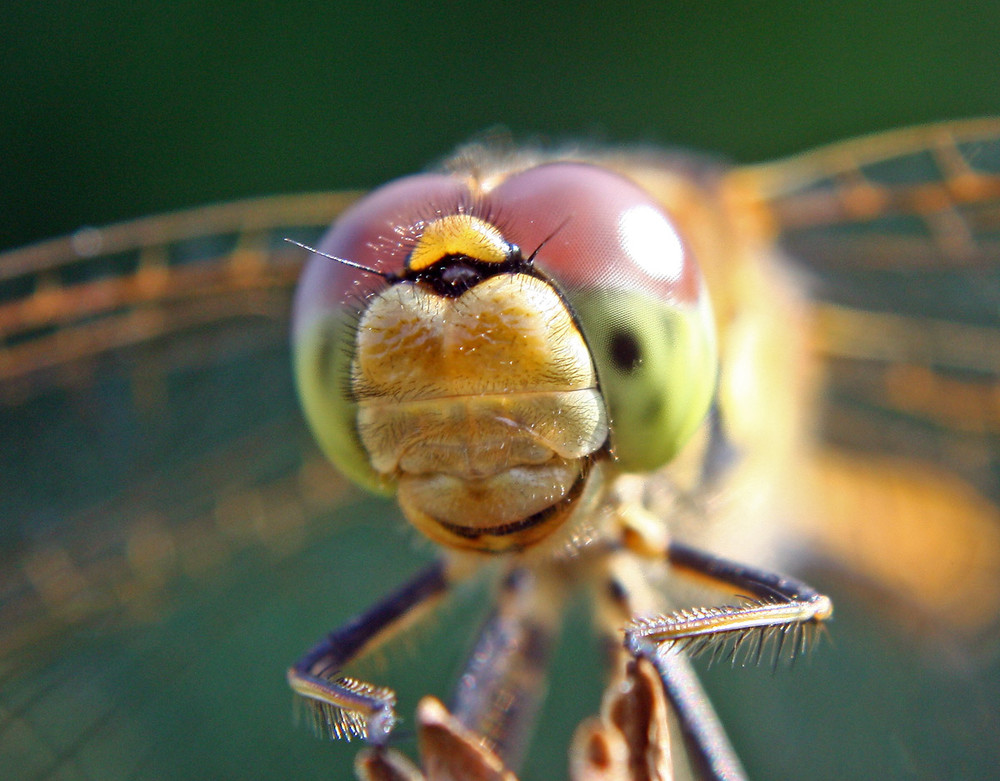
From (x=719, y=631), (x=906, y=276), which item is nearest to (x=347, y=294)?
(x=719, y=631)

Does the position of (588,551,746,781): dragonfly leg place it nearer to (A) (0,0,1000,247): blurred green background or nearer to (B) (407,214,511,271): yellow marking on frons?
(B) (407,214,511,271): yellow marking on frons

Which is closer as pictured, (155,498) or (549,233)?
(549,233)

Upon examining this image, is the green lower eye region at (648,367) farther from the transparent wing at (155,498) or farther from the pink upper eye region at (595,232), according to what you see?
the transparent wing at (155,498)

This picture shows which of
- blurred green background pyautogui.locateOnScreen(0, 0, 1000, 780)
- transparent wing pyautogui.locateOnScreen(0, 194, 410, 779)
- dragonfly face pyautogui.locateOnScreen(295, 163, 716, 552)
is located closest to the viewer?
dragonfly face pyautogui.locateOnScreen(295, 163, 716, 552)

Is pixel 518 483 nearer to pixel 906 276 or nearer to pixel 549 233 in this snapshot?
pixel 549 233

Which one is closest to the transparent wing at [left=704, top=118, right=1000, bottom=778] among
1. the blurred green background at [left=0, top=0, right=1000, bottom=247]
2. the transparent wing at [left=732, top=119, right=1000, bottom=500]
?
the transparent wing at [left=732, top=119, right=1000, bottom=500]

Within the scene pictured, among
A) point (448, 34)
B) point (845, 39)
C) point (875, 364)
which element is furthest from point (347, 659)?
point (845, 39)

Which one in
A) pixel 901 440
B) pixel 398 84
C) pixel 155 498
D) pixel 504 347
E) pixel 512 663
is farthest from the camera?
pixel 398 84
